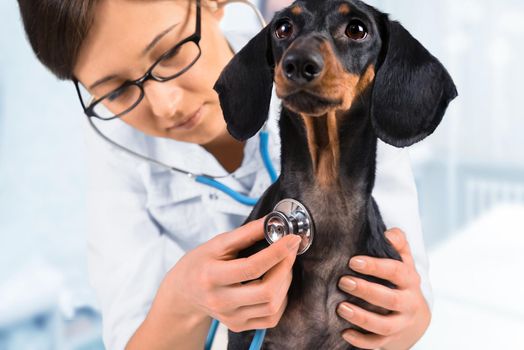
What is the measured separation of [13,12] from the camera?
36.6 inches

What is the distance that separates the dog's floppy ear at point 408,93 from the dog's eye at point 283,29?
83mm

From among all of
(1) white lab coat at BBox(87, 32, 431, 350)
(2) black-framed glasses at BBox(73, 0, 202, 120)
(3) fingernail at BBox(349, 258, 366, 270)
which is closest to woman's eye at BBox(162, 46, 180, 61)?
(2) black-framed glasses at BBox(73, 0, 202, 120)

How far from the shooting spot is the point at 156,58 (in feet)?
2.43

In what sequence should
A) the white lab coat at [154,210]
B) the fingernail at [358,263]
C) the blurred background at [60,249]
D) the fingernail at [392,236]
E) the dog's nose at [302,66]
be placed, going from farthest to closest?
the blurred background at [60,249]
the white lab coat at [154,210]
the fingernail at [392,236]
the fingernail at [358,263]
the dog's nose at [302,66]

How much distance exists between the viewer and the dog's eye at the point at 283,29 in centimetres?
50

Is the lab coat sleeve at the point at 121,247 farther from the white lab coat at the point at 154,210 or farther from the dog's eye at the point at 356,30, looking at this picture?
the dog's eye at the point at 356,30

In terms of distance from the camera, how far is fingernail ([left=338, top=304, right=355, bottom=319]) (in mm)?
564

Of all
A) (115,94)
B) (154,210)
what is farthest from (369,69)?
(154,210)

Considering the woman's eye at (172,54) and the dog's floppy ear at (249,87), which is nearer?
the dog's floppy ear at (249,87)

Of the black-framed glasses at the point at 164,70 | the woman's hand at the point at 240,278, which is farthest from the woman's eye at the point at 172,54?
the woman's hand at the point at 240,278

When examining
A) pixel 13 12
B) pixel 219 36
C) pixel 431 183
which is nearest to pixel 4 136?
pixel 13 12

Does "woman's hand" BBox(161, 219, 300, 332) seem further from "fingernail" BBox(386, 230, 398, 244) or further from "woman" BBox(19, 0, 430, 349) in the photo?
"fingernail" BBox(386, 230, 398, 244)

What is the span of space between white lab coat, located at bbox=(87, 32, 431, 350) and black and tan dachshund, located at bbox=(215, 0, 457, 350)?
17cm

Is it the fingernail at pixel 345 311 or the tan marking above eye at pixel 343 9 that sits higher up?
the tan marking above eye at pixel 343 9
